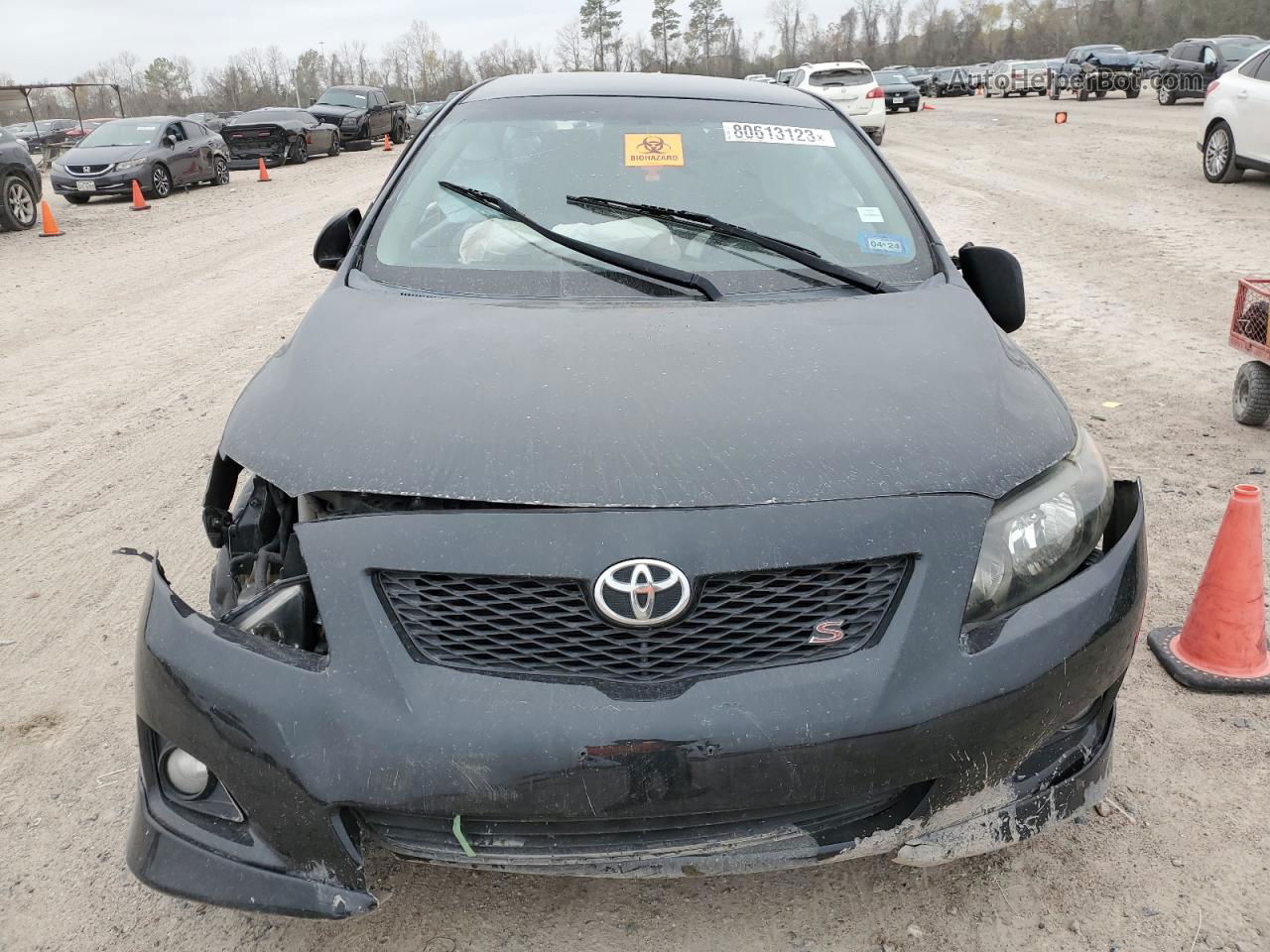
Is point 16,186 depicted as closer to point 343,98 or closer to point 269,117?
point 269,117

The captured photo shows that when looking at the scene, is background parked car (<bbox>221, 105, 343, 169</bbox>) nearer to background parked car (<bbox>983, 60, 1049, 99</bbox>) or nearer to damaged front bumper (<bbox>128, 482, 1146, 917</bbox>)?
damaged front bumper (<bbox>128, 482, 1146, 917</bbox>)

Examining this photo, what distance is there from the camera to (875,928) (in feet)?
7.18

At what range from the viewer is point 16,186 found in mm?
13742

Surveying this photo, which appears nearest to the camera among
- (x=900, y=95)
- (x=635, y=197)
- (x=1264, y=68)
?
(x=635, y=197)

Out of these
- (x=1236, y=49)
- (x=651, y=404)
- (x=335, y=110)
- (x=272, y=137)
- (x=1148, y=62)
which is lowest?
(x=1148, y=62)

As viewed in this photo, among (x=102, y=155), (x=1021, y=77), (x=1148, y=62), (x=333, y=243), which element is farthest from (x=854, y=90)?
(x=1148, y=62)

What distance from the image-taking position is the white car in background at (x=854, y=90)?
2245 centimetres

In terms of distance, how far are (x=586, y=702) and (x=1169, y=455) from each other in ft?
12.9

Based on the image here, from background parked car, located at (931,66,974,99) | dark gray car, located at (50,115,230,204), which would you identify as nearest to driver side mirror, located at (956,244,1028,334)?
dark gray car, located at (50,115,230,204)

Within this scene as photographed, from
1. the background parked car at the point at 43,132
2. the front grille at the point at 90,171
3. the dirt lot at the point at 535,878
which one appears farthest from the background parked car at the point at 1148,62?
the background parked car at the point at 43,132

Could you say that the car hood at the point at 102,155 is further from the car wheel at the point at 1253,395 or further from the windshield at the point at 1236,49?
the windshield at the point at 1236,49

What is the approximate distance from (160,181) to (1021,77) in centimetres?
3709

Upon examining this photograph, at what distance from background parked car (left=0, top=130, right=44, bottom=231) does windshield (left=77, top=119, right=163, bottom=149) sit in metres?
4.73

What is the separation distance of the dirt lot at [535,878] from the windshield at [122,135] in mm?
9578
